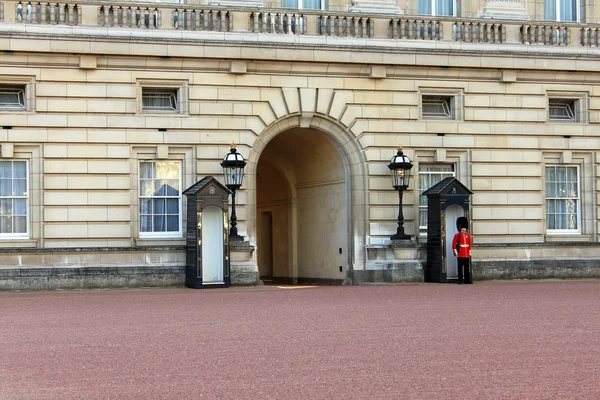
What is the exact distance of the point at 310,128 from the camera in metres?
27.3

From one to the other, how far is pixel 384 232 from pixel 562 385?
16269 millimetres

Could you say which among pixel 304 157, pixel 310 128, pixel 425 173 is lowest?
pixel 425 173

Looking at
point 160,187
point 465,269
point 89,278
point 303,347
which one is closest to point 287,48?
point 160,187

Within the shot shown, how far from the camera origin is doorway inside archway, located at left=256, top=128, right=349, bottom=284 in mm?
28219

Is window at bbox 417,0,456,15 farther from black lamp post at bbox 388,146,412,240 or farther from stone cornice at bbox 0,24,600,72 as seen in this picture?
black lamp post at bbox 388,146,412,240

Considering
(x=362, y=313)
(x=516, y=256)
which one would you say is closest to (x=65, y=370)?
(x=362, y=313)

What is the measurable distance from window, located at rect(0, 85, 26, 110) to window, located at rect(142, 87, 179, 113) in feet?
8.34

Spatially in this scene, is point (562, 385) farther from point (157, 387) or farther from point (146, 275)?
point (146, 275)

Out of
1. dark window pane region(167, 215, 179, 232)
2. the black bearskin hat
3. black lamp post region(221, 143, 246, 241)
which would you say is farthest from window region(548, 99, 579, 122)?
dark window pane region(167, 215, 179, 232)

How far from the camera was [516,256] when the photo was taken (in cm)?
2800

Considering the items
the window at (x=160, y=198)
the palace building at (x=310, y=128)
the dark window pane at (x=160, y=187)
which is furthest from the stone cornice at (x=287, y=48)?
the dark window pane at (x=160, y=187)

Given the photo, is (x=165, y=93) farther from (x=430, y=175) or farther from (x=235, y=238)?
(x=430, y=175)

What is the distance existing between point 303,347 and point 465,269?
42.9 feet

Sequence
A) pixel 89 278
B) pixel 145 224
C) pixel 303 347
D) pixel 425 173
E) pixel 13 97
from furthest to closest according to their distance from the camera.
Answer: pixel 425 173 → pixel 145 224 → pixel 13 97 → pixel 89 278 → pixel 303 347
